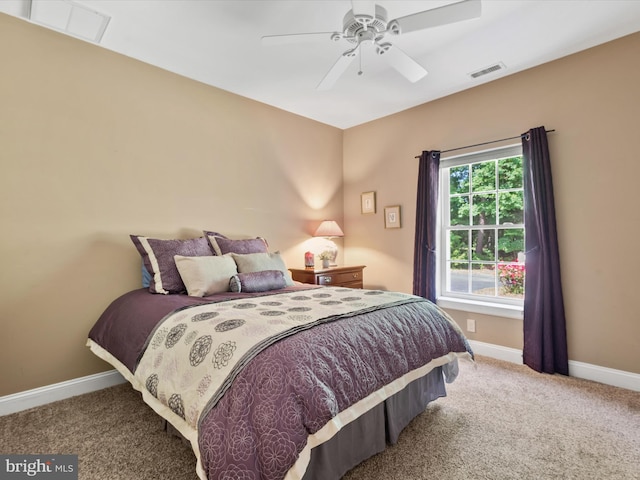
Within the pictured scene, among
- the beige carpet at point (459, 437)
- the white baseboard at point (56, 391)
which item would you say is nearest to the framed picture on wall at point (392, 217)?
the beige carpet at point (459, 437)

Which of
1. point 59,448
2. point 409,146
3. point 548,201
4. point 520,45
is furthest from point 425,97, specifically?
point 59,448

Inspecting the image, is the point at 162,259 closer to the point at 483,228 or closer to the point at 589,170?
the point at 483,228

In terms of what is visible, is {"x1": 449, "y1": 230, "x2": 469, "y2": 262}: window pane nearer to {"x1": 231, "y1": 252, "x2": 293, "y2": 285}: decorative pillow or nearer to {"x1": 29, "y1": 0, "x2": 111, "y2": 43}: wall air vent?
{"x1": 231, "y1": 252, "x2": 293, "y2": 285}: decorative pillow

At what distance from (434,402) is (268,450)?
1.56m

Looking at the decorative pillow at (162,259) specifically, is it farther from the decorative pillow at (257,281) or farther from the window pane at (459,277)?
the window pane at (459,277)

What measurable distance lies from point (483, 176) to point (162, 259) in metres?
3.06

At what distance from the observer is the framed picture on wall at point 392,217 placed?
3.92m

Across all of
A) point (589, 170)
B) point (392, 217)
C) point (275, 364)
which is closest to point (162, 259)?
point (275, 364)

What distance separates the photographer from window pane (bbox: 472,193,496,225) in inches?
131

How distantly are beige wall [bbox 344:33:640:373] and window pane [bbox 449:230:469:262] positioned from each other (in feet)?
2.00

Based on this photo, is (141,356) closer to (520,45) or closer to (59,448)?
(59,448)

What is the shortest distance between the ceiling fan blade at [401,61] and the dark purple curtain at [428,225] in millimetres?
1279

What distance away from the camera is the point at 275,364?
127 centimetres

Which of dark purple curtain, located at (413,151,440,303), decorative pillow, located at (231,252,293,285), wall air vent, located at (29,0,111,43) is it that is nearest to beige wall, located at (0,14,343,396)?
wall air vent, located at (29,0,111,43)
